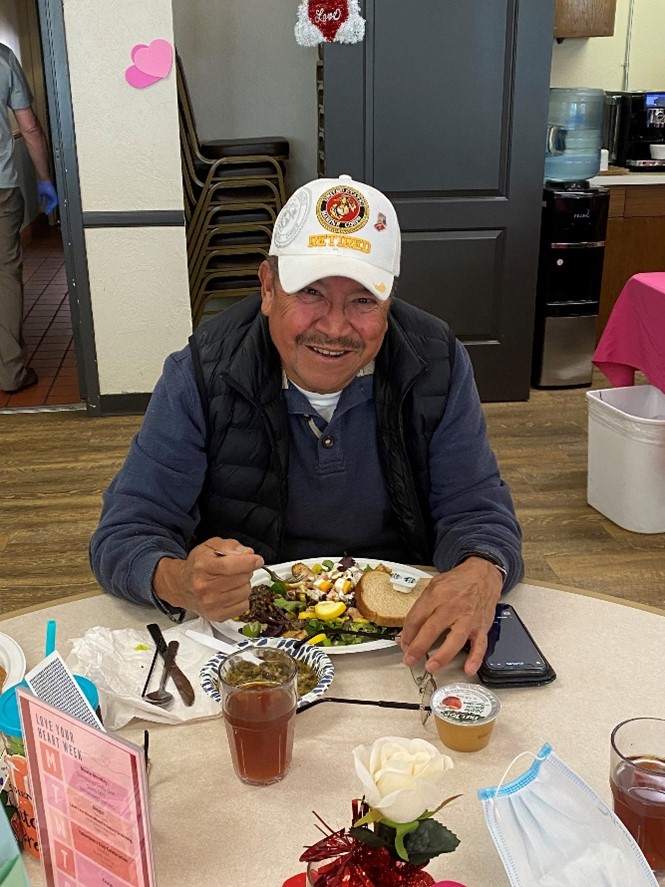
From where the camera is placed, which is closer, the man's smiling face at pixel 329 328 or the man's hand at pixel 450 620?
the man's hand at pixel 450 620

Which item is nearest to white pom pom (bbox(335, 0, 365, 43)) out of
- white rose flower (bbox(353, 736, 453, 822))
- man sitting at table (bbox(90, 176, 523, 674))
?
man sitting at table (bbox(90, 176, 523, 674))

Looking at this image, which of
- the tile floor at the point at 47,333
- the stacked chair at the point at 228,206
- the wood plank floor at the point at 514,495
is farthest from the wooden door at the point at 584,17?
the tile floor at the point at 47,333

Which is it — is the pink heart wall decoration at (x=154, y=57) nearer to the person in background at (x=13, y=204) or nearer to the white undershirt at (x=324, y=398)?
the person in background at (x=13, y=204)

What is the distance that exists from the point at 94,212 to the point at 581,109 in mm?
2470

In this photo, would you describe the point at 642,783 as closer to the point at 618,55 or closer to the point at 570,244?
the point at 570,244

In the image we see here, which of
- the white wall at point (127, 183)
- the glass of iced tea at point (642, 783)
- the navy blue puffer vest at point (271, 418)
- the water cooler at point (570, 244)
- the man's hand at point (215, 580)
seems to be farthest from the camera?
the water cooler at point (570, 244)

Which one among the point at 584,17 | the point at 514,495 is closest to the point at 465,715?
the point at 514,495

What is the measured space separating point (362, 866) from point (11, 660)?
0.63 m

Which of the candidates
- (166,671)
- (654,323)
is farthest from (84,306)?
(166,671)

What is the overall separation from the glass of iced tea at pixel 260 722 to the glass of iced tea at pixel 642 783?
0.34 metres

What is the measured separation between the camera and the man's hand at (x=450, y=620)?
1224 mm

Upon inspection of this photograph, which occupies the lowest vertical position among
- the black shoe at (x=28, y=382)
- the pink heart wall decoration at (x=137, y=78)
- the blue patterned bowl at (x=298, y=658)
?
the black shoe at (x=28, y=382)

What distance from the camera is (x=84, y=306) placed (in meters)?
4.34

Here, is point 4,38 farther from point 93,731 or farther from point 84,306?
point 93,731
